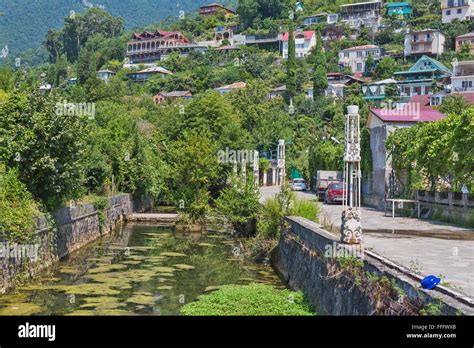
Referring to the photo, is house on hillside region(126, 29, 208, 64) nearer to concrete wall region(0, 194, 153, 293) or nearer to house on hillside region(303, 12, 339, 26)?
house on hillside region(303, 12, 339, 26)

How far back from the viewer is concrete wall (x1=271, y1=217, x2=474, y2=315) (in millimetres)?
9992

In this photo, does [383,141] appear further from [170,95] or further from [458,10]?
[458,10]

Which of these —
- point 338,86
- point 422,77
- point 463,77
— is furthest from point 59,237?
point 338,86

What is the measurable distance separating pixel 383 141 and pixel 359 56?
91.4m

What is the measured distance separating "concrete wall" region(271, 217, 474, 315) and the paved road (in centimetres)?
85

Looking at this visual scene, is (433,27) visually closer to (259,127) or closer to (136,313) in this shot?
(259,127)

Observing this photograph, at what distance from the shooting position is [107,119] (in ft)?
167

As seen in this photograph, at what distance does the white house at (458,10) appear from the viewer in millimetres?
123000

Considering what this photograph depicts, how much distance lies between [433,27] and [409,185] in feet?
325

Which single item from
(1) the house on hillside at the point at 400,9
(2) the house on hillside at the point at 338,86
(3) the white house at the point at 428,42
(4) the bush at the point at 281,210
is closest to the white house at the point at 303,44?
(1) the house on hillside at the point at 400,9

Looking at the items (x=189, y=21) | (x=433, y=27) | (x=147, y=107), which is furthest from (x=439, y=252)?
(x=189, y=21)

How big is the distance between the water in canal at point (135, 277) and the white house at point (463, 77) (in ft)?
208

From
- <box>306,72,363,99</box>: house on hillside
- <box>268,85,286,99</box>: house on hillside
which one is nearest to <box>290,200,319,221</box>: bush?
<box>306,72,363,99</box>: house on hillside

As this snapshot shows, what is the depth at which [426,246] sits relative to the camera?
1766 cm
